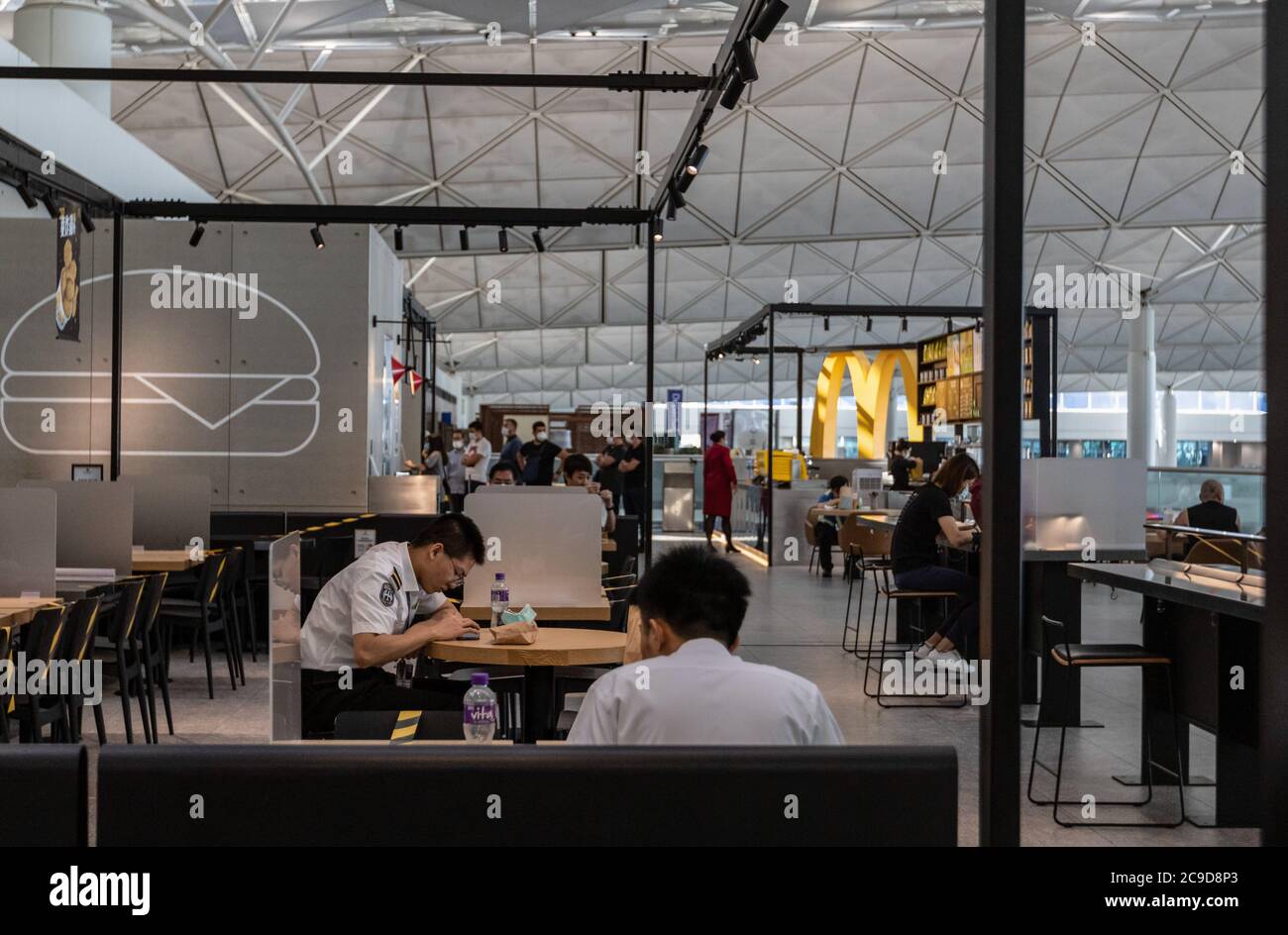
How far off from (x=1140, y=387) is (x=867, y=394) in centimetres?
694

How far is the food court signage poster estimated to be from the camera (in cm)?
866

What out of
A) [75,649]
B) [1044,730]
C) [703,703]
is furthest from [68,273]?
[703,703]

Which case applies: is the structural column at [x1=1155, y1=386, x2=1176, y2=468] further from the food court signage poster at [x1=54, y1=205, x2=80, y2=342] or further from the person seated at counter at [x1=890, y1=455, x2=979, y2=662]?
the food court signage poster at [x1=54, y1=205, x2=80, y2=342]

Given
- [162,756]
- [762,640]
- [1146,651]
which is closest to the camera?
[162,756]

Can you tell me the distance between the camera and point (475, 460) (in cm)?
1761

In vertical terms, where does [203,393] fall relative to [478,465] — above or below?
above

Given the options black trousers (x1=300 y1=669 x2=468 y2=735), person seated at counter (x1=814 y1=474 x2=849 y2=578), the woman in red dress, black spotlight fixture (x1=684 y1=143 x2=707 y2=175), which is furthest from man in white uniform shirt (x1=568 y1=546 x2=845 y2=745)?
the woman in red dress

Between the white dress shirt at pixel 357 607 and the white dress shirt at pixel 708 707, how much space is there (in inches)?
85.0

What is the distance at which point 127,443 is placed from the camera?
424 inches

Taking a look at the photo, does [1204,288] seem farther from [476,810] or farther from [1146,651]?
[476,810]

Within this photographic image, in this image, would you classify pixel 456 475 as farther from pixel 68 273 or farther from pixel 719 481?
pixel 68 273

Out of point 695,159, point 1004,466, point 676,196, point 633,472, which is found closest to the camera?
point 1004,466

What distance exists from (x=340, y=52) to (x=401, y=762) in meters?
17.8

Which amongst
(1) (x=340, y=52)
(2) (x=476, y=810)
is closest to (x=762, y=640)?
(2) (x=476, y=810)
